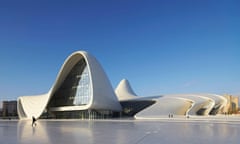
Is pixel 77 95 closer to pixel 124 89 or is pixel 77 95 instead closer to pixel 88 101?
pixel 88 101

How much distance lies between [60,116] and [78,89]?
696 centimetres

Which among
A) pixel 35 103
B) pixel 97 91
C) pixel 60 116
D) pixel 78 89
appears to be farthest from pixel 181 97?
pixel 35 103

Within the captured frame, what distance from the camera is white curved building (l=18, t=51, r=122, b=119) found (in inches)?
1716

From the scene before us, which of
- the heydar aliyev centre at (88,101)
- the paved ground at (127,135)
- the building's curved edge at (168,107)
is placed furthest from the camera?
the heydar aliyev centre at (88,101)

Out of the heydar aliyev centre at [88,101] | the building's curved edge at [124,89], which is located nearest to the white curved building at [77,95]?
the heydar aliyev centre at [88,101]

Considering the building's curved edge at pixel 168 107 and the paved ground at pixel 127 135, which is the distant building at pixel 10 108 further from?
the paved ground at pixel 127 135

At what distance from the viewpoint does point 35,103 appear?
49156 millimetres

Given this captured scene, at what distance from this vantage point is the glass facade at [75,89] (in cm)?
4586

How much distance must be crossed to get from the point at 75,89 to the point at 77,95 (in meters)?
1.85

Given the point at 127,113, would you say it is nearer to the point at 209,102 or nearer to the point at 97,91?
the point at 97,91

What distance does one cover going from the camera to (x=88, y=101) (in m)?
44.0

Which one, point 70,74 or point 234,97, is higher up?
point 70,74

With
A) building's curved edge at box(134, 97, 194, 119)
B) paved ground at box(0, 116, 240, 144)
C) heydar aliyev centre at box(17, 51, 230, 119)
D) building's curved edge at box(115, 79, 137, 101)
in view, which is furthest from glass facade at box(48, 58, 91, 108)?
paved ground at box(0, 116, 240, 144)

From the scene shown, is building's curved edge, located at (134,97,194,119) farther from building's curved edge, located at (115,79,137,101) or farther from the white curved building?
building's curved edge, located at (115,79,137,101)
